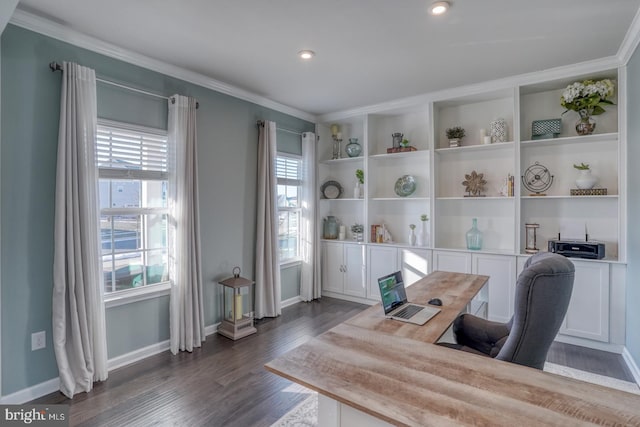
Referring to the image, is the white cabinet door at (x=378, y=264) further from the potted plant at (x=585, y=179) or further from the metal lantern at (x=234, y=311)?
the potted plant at (x=585, y=179)

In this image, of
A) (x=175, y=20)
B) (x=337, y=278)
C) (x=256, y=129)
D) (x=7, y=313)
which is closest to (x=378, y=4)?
(x=175, y=20)

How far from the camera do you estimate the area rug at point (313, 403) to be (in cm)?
213

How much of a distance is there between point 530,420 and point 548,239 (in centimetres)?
332

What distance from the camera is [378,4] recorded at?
7.22ft

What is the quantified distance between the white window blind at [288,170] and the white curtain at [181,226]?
4.81ft

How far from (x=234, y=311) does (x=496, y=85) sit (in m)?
3.76

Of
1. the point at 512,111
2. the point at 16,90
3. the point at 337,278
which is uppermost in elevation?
the point at 512,111

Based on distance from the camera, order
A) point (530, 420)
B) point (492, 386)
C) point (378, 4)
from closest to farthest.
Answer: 1. point (530, 420)
2. point (492, 386)
3. point (378, 4)

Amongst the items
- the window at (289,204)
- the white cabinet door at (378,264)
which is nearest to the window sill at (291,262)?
the window at (289,204)

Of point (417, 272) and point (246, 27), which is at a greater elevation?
point (246, 27)

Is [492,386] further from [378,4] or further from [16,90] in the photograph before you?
[16,90]

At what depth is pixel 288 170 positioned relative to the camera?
4648 mm

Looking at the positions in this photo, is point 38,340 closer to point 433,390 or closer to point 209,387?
point 209,387

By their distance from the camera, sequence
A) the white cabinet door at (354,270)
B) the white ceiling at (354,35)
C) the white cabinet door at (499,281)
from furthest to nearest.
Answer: the white cabinet door at (354,270), the white cabinet door at (499,281), the white ceiling at (354,35)
